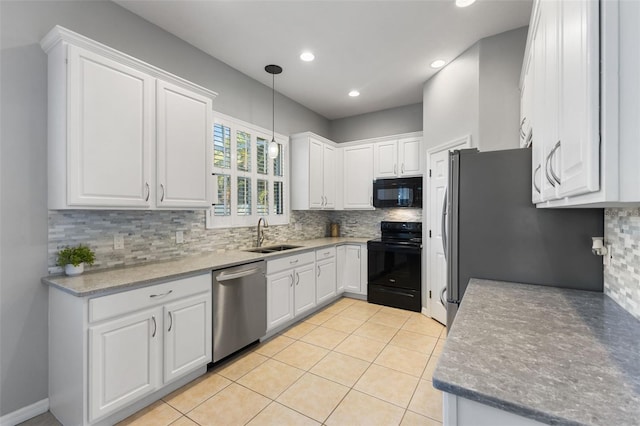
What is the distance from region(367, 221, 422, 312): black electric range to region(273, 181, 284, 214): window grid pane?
1362 mm

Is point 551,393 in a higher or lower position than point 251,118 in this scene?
lower

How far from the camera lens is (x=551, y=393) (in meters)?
0.68

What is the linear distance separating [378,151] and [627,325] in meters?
3.58

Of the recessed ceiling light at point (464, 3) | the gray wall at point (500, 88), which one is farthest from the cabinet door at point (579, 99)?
the gray wall at point (500, 88)

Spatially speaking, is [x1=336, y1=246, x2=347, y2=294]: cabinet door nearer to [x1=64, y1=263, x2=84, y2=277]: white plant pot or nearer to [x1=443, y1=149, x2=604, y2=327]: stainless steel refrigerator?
[x1=443, y1=149, x2=604, y2=327]: stainless steel refrigerator

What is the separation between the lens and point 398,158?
4.19 metres

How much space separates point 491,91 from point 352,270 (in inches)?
110

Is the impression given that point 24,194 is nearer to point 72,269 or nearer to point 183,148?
point 72,269

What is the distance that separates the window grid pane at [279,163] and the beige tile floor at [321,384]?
2.06 meters

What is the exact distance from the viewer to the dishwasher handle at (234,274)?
2.41m

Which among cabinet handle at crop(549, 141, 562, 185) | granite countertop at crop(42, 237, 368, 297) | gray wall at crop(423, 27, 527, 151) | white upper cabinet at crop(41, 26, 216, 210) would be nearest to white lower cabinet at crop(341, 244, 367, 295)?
granite countertop at crop(42, 237, 368, 297)

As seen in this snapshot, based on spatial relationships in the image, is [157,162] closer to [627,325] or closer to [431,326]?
[627,325]

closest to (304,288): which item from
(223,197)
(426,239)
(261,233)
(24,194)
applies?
(261,233)

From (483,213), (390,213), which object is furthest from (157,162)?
(390,213)
